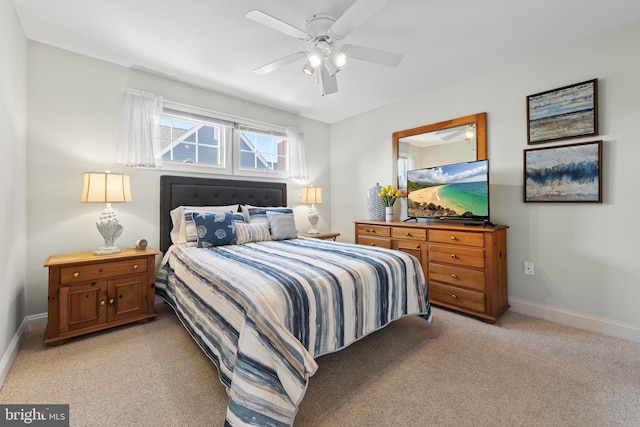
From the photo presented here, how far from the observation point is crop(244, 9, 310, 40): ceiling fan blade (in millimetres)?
1702

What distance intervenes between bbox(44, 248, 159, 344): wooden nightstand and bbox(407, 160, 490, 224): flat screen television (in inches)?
119

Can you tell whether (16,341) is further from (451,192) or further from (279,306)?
(451,192)

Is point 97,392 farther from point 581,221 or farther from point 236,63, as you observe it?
point 581,221

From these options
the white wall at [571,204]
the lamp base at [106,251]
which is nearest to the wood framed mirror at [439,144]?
the white wall at [571,204]

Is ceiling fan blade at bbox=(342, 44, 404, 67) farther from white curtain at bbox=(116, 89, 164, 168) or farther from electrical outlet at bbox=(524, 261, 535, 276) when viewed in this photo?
electrical outlet at bbox=(524, 261, 535, 276)

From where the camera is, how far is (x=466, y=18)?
2.17m

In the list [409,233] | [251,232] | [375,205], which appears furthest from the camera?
[375,205]

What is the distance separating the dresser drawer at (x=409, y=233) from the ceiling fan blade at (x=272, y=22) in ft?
7.31

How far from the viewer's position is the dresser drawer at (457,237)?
104 inches

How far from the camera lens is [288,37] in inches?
94.6

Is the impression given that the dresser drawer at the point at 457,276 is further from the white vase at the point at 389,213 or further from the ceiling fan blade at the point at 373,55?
the ceiling fan blade at the point at 373,55

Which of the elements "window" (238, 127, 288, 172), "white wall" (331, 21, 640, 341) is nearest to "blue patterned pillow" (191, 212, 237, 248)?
"window" (238, 127, 288, 172)

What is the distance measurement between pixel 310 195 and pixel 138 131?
2.35 metres

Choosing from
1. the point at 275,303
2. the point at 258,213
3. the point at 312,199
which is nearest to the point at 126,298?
the point at 258,213
